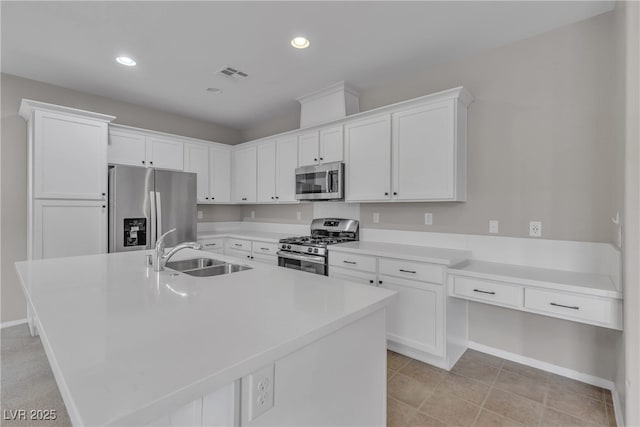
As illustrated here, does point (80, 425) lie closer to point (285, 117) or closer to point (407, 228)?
point (407, 228)

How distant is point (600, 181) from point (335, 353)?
2.38m

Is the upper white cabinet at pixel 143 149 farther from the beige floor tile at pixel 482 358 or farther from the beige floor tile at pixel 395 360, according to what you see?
the beige floor tile at pixel 482 358

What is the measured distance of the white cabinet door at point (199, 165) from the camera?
4484 mm

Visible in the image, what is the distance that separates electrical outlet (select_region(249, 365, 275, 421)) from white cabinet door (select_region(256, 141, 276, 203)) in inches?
139

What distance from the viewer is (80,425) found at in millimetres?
585

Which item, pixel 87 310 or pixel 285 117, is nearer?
pixel 87 310

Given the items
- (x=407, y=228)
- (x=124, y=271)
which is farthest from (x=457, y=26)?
(x=124, y=271)

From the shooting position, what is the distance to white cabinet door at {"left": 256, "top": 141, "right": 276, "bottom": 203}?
14.3ft

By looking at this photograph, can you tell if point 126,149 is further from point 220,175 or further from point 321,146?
point 321,146

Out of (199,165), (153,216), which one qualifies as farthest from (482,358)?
(199,165)

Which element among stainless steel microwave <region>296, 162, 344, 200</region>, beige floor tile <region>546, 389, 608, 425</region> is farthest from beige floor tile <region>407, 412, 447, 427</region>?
stainless steel microwave <region>296, 162, 344, 200</region>

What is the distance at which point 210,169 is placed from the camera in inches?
187

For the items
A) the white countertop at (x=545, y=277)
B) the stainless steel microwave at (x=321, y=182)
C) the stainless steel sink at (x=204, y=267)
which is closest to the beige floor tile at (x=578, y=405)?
the white countertop at (x=545, y=277)

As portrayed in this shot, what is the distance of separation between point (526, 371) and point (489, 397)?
582mm
